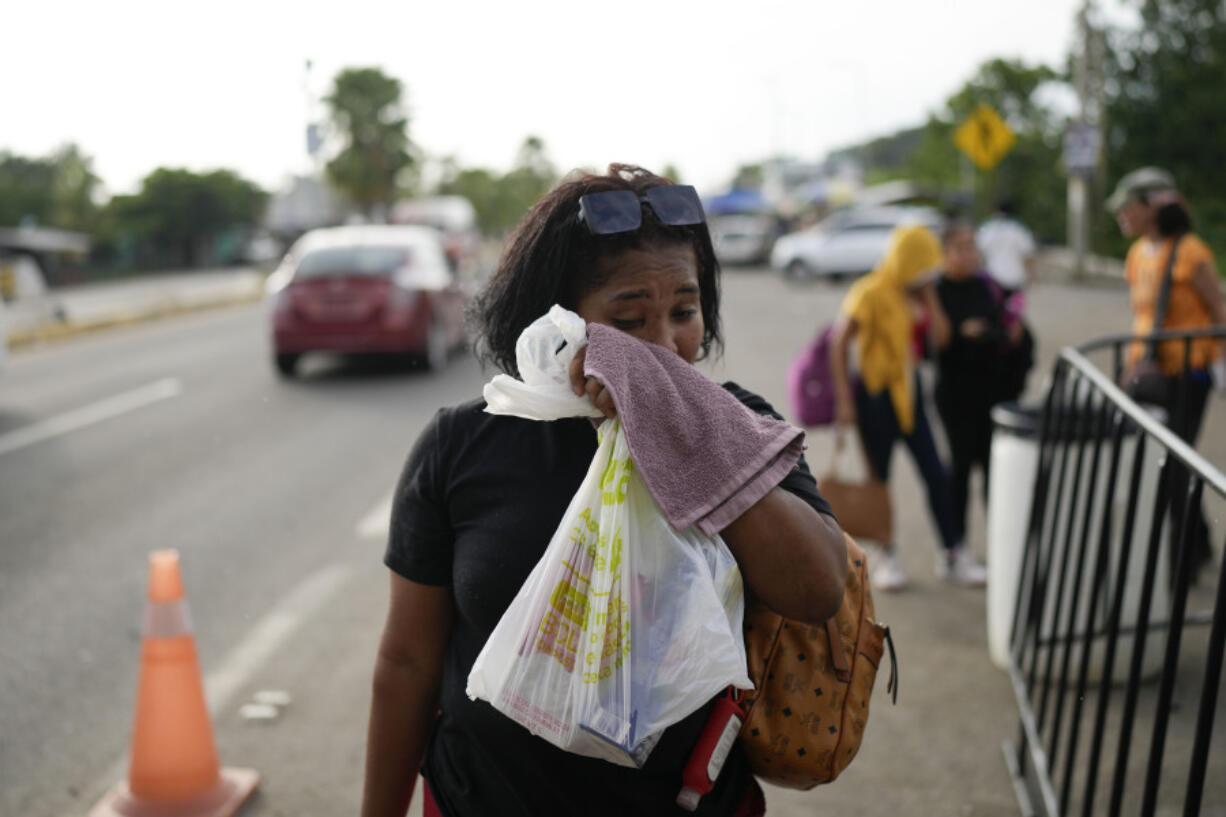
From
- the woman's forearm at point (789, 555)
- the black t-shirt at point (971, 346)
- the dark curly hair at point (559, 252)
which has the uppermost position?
the dark curly hair at point (559, 252)

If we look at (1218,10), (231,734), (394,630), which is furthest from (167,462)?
(1218,10)

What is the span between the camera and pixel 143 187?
264 feet

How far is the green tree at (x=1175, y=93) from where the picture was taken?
2462 cm

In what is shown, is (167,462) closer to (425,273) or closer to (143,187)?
(425,273)

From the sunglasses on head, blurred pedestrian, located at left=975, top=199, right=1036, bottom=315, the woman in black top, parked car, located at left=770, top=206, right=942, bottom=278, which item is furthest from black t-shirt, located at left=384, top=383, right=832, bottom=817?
parked car, located at left=770, top=206, right=942, bottom=278

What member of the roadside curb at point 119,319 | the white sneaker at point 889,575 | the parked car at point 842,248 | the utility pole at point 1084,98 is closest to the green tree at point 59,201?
the roadside curb at point 119,319

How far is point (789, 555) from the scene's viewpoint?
1.52 m

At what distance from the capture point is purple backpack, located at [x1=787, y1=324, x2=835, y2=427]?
5.31 m

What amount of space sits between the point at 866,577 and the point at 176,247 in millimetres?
83095

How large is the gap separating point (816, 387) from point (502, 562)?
12.6ft

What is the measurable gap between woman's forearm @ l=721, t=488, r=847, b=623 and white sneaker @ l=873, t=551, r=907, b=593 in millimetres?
3773

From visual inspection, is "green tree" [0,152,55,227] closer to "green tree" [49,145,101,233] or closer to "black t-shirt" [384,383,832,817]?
"green tree" [49,145,101,233]

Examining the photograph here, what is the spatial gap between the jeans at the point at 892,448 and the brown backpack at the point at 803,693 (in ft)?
12.0

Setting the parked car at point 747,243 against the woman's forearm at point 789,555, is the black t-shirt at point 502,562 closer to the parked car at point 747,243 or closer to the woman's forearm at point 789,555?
the woman's forearm at point 789,555
